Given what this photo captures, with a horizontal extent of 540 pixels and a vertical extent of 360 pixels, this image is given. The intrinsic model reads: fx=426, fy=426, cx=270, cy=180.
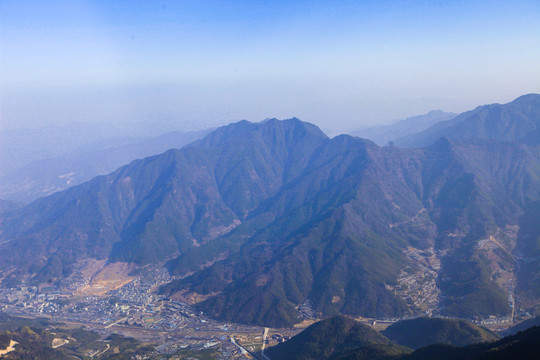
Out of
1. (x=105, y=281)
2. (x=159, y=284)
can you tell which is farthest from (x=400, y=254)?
(x=105, y=281)

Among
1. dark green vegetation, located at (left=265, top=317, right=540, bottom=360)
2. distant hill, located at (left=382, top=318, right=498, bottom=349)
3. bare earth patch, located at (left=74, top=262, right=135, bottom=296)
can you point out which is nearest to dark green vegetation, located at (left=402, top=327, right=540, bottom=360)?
dark green vegetation, located at (left=265, top=317, right=540, bottom=360)

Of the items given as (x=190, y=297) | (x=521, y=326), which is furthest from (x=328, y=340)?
(x=190, y=297)

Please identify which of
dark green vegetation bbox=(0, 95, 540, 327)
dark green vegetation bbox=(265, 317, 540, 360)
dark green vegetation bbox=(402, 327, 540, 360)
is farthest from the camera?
dark green vegetation bbox=(0, 95, 540, 327)

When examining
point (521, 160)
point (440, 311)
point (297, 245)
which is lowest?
point (440, 311)

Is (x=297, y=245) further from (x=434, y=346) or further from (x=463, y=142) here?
(x=463, y=142)

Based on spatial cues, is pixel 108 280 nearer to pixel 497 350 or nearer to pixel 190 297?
pixel 190 297

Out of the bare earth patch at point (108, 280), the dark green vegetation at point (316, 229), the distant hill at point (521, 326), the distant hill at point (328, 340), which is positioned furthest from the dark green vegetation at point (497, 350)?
the bare earth patch at point (108, 280)

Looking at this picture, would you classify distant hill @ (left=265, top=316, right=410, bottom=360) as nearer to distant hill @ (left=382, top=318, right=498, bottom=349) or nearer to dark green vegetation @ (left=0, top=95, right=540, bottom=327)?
distant hill @ (left=382, top=318, right=498, bottom=349)
